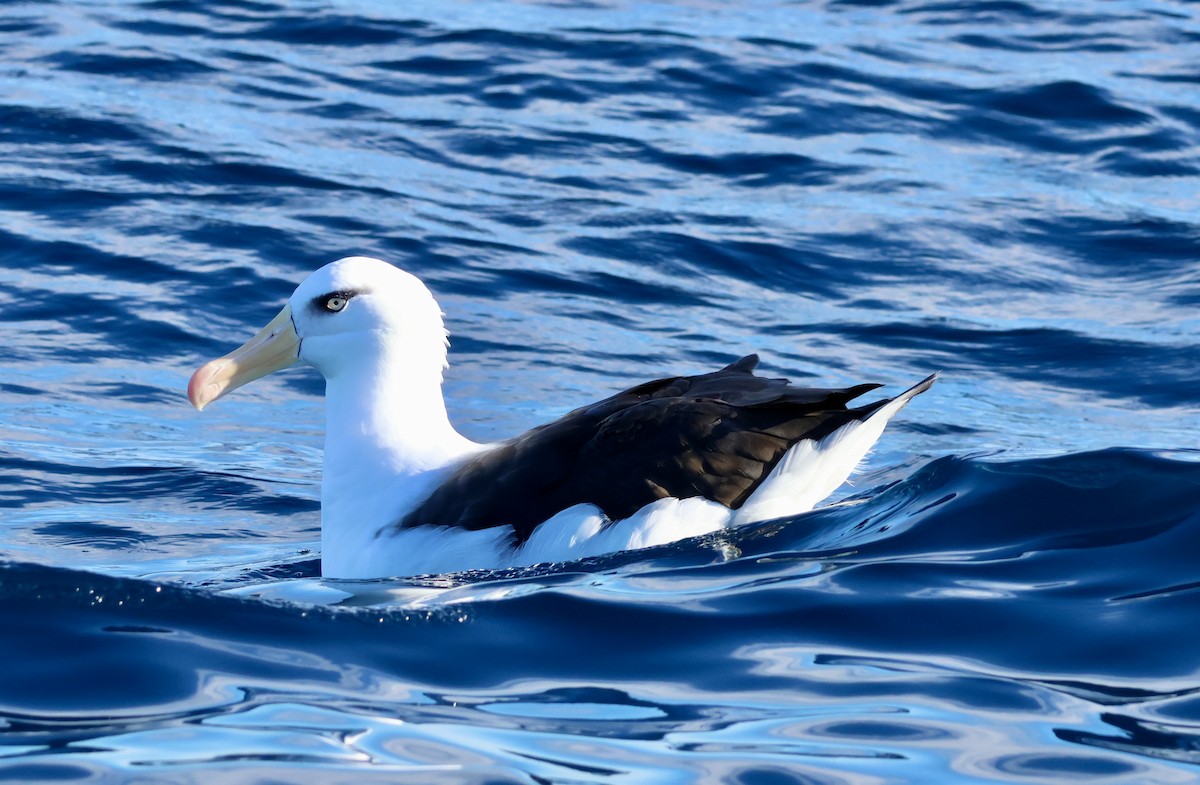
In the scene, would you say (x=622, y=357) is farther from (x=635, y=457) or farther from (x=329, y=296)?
(x=635, y=457)

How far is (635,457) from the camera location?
7078 millimetres

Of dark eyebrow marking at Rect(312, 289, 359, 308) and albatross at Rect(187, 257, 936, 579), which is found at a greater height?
dark eyebrow marking at Rect(312, 289, 359, 308)

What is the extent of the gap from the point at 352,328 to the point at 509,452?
1065 mm

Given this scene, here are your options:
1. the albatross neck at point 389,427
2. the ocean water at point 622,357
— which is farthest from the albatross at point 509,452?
the ocean water at point 622,357

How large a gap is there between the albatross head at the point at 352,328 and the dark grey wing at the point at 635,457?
0.70m

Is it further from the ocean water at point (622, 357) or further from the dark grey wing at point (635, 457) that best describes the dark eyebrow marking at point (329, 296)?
the ocean water at point (622, 357)

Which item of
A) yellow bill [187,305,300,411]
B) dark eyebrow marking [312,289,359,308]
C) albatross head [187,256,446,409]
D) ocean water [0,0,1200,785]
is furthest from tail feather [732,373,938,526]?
yellow bill [187,305,300,411]

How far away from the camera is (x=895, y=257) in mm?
13109

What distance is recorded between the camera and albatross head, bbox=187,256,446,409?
7699mm

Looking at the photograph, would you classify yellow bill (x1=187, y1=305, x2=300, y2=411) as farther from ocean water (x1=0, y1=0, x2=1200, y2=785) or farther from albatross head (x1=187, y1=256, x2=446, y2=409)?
ocean water (x1=0, y1=0, x2=1200, y2=785)

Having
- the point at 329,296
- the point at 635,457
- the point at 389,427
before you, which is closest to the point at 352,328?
the point at 329,296

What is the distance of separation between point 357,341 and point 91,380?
358 cm

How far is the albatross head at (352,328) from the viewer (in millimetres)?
7699

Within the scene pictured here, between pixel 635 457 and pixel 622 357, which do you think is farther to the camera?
pixel 622 357
